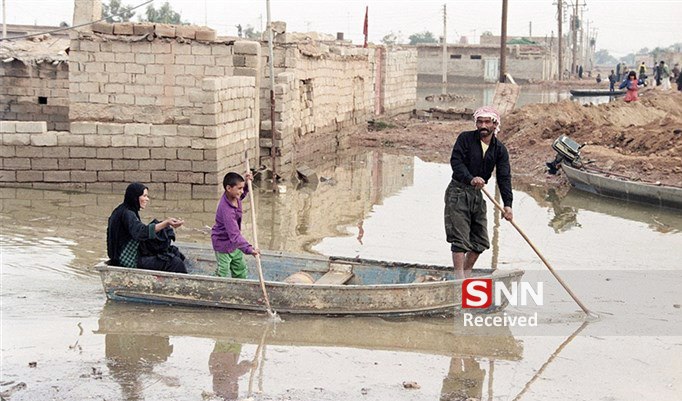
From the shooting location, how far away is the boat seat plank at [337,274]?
9016 mm

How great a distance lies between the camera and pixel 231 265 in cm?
885

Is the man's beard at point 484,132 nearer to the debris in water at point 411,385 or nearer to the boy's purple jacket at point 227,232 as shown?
the boy's purple jacket at point 227,232

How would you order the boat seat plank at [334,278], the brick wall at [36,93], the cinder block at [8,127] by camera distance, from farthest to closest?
the brick wall at [36,93] → the cinder block at [8,127] → the boat seat plank at [334,278]

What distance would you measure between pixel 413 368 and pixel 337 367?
54 centimetres

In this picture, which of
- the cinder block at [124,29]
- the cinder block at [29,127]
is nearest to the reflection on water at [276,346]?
the cinder block at [29,127]

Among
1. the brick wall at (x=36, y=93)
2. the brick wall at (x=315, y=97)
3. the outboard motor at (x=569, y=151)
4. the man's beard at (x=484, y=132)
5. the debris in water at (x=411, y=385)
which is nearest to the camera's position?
the debris in water at (x=411, y=385)

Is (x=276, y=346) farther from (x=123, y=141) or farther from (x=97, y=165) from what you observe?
(x=97, y=165)

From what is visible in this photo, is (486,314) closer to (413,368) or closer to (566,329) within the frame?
(566,329)

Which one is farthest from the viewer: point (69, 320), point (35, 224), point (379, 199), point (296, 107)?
point (296, 107)

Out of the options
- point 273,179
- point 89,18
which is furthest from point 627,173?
point 89,18

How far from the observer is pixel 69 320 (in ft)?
27.3

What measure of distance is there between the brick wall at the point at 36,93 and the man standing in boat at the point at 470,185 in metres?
14.9

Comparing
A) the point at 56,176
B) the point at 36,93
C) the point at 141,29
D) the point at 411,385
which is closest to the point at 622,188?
the point at 56,176

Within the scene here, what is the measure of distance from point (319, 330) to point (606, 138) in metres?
14.2
